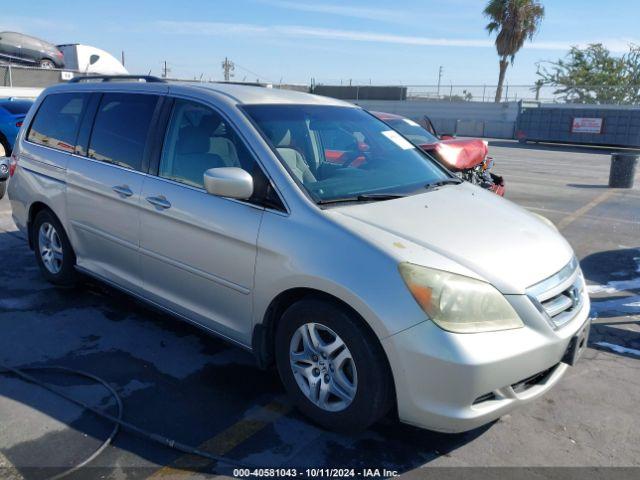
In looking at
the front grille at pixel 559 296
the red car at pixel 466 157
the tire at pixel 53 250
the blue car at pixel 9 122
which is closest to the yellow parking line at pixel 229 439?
the front grille at pixel 559 296

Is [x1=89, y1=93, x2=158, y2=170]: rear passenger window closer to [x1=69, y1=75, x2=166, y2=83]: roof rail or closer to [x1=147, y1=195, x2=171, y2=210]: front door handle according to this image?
[x1=69, y1=75, x2=166, y2=83]: roof rail

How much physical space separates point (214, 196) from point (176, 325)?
1.44 metres

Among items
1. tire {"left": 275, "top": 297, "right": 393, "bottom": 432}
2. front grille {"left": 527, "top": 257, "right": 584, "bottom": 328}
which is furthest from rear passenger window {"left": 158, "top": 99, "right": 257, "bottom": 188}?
front grille {"left": 527, "top": 257, "right": 584, "bottom": 328}

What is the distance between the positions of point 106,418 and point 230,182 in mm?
1444

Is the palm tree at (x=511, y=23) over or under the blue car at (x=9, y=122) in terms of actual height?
over

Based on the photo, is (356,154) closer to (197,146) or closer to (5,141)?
(197,146)

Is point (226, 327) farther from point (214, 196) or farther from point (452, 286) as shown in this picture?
point (452, 286)

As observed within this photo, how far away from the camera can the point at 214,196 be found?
3379 millimetres

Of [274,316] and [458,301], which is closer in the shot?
[458,301]

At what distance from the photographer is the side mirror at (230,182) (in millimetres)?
3107

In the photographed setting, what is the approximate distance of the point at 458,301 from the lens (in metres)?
2.60

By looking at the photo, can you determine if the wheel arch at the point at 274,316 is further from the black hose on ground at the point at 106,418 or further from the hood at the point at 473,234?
the black hose on ground at the point at 106,418

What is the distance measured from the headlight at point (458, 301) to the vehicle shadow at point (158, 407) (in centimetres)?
79

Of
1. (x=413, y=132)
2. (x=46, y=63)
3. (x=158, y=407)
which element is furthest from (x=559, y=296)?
(x=46, y=63)
